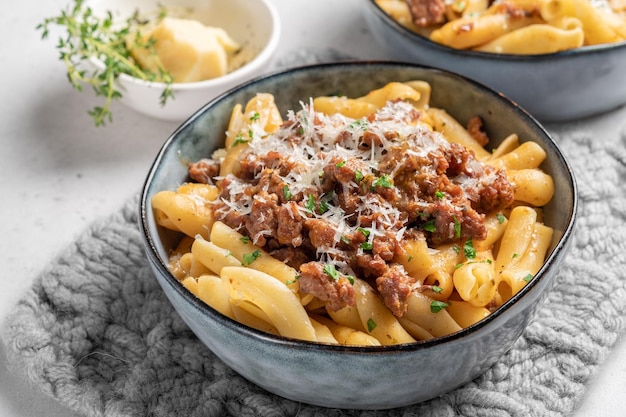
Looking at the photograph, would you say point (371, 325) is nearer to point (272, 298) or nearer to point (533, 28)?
point (272, 298)

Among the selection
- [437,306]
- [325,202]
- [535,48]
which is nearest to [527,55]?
[535,48]

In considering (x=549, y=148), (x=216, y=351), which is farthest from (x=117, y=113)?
(x=549, y=148)

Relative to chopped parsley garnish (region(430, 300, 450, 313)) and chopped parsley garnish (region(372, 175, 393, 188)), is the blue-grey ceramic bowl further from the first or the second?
chopped parsley garnish (region(372, 175, 393, 188))

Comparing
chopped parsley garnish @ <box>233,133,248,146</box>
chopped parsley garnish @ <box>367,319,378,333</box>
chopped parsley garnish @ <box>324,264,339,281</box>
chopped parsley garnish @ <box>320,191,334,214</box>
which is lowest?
chopped parsley garnish @ <box>367,319,378,333</box>

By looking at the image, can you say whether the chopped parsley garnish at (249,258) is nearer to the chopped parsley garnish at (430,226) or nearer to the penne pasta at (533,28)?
the chopped parsley garnish at (430,226)

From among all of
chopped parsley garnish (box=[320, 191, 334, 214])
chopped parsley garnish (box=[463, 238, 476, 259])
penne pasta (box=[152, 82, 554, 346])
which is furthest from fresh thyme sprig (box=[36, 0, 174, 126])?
chopped parsley garnish (box=[463, 238, 476, 259])

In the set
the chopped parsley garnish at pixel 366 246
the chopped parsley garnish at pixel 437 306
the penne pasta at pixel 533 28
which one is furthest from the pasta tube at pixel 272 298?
the penne pasta at pixel 533 28
